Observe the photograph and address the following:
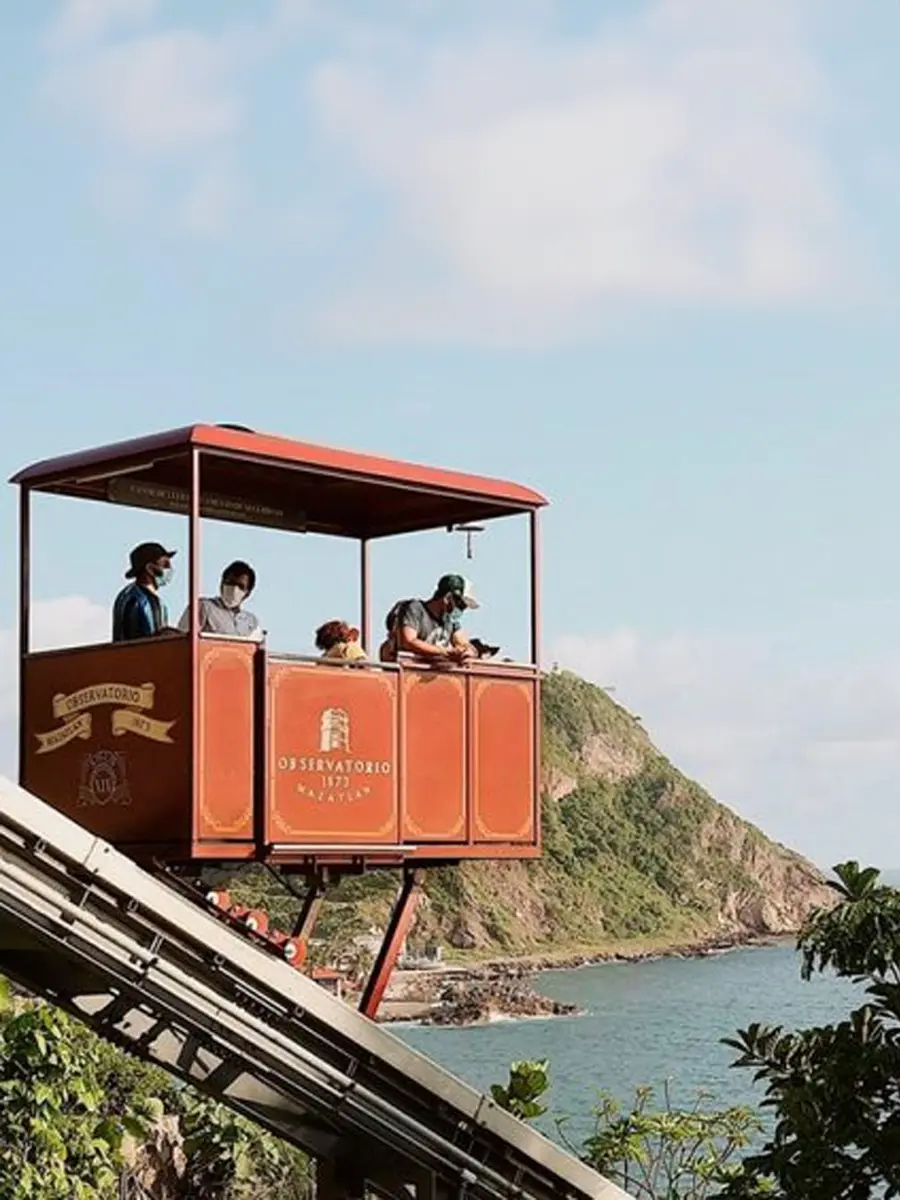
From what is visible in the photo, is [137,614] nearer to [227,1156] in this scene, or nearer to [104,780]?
[104,780]

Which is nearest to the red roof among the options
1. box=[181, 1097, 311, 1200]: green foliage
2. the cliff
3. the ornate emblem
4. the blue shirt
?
the blue shirt

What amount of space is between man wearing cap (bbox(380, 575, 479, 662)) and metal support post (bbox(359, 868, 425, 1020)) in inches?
47.2

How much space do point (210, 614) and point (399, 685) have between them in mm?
1253

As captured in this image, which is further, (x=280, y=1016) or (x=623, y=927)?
(x=623, y=927)

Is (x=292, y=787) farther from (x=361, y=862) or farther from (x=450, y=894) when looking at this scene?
(x=450, y=894)

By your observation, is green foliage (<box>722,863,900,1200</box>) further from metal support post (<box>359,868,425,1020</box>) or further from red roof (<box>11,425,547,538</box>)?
red roof (<box>11,425,547,538</box>)

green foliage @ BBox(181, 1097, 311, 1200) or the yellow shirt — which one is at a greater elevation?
the yellow shirt

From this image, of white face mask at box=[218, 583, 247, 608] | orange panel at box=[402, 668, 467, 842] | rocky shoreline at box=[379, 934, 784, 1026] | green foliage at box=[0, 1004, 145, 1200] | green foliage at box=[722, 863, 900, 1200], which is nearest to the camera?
green foliage at box=[722, 863, 900, 1200]

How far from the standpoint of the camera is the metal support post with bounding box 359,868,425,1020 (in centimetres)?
1359

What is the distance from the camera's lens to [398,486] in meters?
13.7

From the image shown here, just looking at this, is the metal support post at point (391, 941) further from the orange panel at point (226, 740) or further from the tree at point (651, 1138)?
the tree at point (651, 1138)

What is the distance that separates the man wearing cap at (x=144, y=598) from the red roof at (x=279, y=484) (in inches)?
18.1

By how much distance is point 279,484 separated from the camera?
1423 centimetres

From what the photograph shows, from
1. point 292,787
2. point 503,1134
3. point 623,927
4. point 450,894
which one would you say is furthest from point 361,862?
point 623,927
